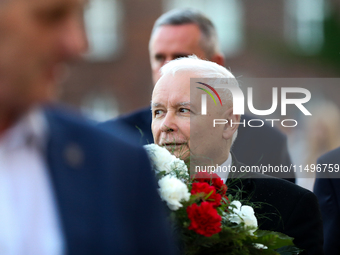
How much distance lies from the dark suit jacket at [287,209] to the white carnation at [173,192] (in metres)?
0.64

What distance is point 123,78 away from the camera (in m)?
20.0

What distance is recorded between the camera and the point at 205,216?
1650 millimetres

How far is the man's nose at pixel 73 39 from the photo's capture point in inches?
30.8

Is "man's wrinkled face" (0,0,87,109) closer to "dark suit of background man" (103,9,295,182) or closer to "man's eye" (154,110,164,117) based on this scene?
"man's eye" (154,110,164,117)

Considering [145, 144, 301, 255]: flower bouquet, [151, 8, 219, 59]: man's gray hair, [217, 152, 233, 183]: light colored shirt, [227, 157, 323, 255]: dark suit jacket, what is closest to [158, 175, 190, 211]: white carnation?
[145, 144, 301, 255]: flower bouquet

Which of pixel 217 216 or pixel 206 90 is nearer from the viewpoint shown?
pixel 217 216

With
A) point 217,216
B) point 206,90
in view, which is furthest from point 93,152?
point 206,90

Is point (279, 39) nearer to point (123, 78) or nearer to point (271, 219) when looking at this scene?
point (123, 78)

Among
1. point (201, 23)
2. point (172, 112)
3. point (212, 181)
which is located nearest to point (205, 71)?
point (172, 112)

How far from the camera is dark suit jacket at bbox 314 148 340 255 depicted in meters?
2.94

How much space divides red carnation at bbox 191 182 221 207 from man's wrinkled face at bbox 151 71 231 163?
0.63 m

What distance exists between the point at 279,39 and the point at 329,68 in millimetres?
2615

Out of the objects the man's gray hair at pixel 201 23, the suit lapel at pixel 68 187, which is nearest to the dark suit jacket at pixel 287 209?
the man's gray hair at pixel 201 23

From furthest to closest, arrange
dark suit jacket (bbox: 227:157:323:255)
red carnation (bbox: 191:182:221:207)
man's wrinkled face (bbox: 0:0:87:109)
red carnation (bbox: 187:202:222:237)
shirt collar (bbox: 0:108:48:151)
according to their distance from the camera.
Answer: dark suit jacket (bbox: 227:157:323:255)
red carnation (bbox: 191:182:221:207)
red carnation (bbox: 187:202:222:237)
shirt collar (bbox: 0:108:48:151)
man's wrinkled face (bbox: 0:0:87:109)
